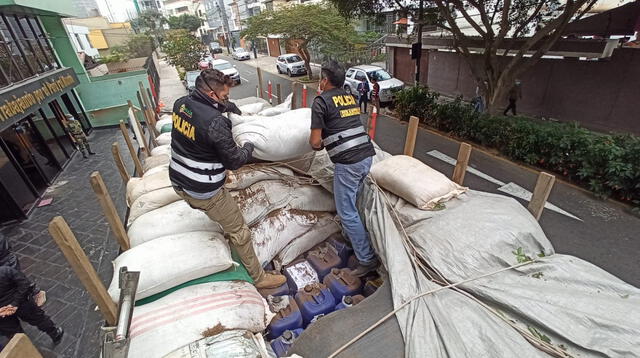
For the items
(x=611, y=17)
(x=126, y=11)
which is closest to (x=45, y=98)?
(x=611, y=17)

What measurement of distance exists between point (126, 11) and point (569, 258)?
7582 centimetres

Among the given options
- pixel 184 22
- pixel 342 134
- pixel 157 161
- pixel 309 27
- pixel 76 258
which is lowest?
pixel 157 161

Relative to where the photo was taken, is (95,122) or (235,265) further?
(95,122)

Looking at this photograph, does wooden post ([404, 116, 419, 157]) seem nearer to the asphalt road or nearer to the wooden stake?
the asphalt road

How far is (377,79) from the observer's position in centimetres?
1162

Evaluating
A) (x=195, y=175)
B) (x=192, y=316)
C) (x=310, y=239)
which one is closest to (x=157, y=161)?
(x=195, y=175)

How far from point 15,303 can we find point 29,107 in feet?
18.2

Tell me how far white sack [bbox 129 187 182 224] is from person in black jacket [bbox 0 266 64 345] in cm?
93

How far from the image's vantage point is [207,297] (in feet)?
6.93

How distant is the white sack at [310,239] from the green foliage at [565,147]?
485 cm

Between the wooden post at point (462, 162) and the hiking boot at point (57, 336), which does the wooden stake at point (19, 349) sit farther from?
the wooden post at point (462, 162)

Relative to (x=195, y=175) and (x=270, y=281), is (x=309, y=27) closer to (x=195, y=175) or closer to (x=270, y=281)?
(x=195, y=175)

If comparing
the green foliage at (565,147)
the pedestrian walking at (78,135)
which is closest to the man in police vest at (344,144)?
the green foliage at (565,147)

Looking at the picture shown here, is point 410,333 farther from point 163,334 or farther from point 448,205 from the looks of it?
point 163,334
